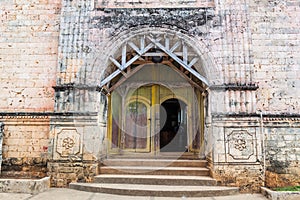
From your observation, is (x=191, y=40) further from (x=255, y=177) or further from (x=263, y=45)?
(x=255, y=177)

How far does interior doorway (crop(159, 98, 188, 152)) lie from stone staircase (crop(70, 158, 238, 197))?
2.46 meters

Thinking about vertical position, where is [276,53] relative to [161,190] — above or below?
above

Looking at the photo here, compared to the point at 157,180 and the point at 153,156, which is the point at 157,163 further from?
the point at 153,156

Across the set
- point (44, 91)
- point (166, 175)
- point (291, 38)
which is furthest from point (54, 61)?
point (291, 38)

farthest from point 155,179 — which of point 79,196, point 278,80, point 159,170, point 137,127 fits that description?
point 278,80

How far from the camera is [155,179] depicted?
5031 mm

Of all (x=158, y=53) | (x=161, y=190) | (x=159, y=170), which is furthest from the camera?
(x=158, y=53)

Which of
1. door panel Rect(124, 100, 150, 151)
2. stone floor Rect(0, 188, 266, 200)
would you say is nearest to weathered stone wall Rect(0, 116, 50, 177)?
stone floor Rect(0, 188, 266, 200)

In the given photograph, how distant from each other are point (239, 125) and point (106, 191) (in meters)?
2.84

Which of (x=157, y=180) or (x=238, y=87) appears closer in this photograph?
(x=157, y=180)

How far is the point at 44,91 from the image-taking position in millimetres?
5840

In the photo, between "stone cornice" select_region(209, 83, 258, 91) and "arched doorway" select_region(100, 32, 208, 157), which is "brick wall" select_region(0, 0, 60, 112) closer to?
"arched doorway" select_region(100, 32, 208, 157)

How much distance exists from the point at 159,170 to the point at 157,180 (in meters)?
0.41

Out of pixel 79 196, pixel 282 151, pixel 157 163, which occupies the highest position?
pixel 282 151
